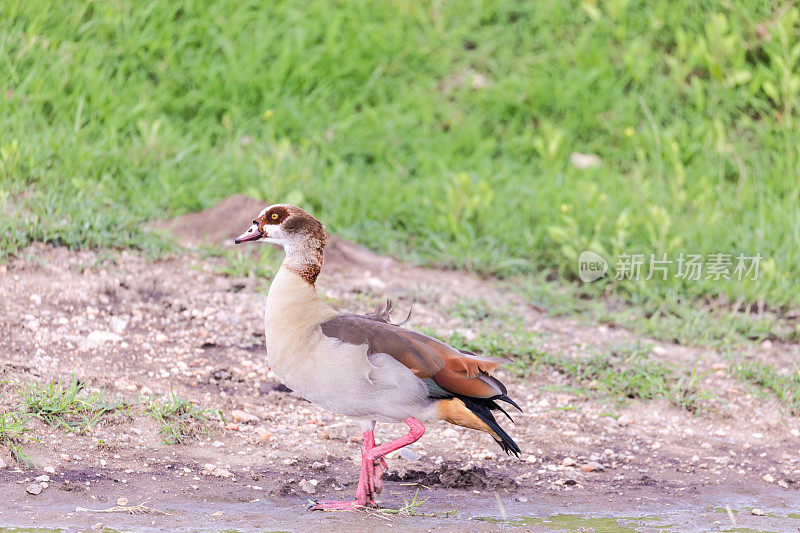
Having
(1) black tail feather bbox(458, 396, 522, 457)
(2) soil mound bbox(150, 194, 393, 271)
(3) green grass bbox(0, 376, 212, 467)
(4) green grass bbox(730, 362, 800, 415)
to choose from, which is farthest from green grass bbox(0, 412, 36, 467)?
(4) green grass bbox(730, 362, 800, 415)

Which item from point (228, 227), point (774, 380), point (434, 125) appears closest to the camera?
point (774, 380)

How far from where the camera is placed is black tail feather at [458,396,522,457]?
3.72 metres

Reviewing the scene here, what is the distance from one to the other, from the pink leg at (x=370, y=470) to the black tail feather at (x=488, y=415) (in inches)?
8.1

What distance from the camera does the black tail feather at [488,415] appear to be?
372 cm

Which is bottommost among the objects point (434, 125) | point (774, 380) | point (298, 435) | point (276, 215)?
point (298, 435)

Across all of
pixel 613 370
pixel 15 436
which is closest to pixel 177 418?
pixel 15 436

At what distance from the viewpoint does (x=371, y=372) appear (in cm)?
371

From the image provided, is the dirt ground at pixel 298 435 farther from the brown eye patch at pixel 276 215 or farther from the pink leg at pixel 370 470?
the brown eye patch at pixel 276 215

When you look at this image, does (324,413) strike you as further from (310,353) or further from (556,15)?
(556,15)

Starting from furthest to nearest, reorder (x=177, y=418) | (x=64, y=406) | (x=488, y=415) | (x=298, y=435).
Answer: (x=298, y=435)
(x=177, y=418)
(x=64, y=406)
(x=488, y=415)

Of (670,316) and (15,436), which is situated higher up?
(670,316)

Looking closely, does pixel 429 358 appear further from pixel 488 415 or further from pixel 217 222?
pixel 217 222

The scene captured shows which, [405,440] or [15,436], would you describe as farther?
[15,436]

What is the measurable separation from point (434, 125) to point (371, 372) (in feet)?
16.7
